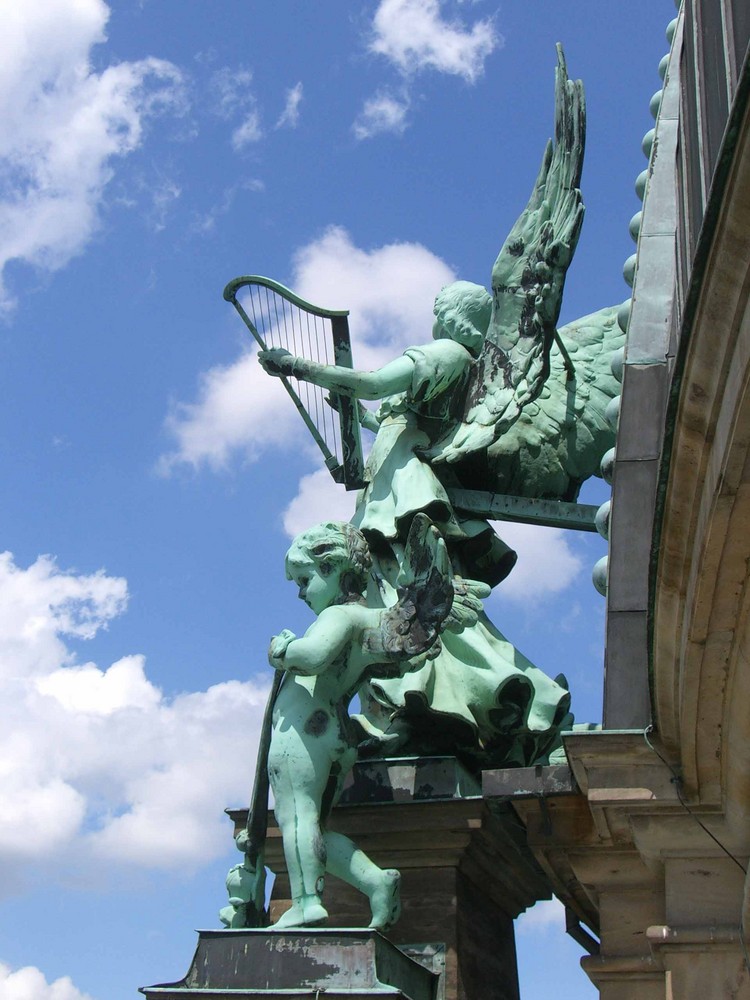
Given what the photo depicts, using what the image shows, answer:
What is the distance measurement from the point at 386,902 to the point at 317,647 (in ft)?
4.18

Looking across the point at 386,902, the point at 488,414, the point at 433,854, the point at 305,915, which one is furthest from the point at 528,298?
the point at 305,915

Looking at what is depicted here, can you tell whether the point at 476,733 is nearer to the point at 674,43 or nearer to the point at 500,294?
the point at 500,294

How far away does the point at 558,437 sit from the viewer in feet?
31.9

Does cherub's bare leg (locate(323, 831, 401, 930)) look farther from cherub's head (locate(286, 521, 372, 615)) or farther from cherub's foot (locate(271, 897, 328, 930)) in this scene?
cherub's head (locate(286, 521, 372, 615))

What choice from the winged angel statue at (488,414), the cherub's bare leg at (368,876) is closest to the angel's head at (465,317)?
the winged angel statue at (488,414)

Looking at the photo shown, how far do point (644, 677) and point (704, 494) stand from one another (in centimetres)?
251

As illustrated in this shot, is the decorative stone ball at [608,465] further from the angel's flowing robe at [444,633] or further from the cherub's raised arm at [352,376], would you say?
the cherub's raised arm at [352,376]

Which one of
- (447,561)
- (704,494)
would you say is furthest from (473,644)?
(704,494)

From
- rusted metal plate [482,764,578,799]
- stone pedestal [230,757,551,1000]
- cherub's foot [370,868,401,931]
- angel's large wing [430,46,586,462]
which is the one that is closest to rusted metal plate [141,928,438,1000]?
cherub's foot [370,868,401,931]

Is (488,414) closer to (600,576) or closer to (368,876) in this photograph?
(600,576)

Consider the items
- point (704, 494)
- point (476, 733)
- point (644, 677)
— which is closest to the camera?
point (704, 494)

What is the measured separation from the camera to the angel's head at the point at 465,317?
9.51 metres

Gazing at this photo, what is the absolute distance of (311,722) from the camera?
762 centimetres

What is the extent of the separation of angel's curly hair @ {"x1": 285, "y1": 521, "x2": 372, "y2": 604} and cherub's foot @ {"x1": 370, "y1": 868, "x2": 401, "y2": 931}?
56.7 inches
